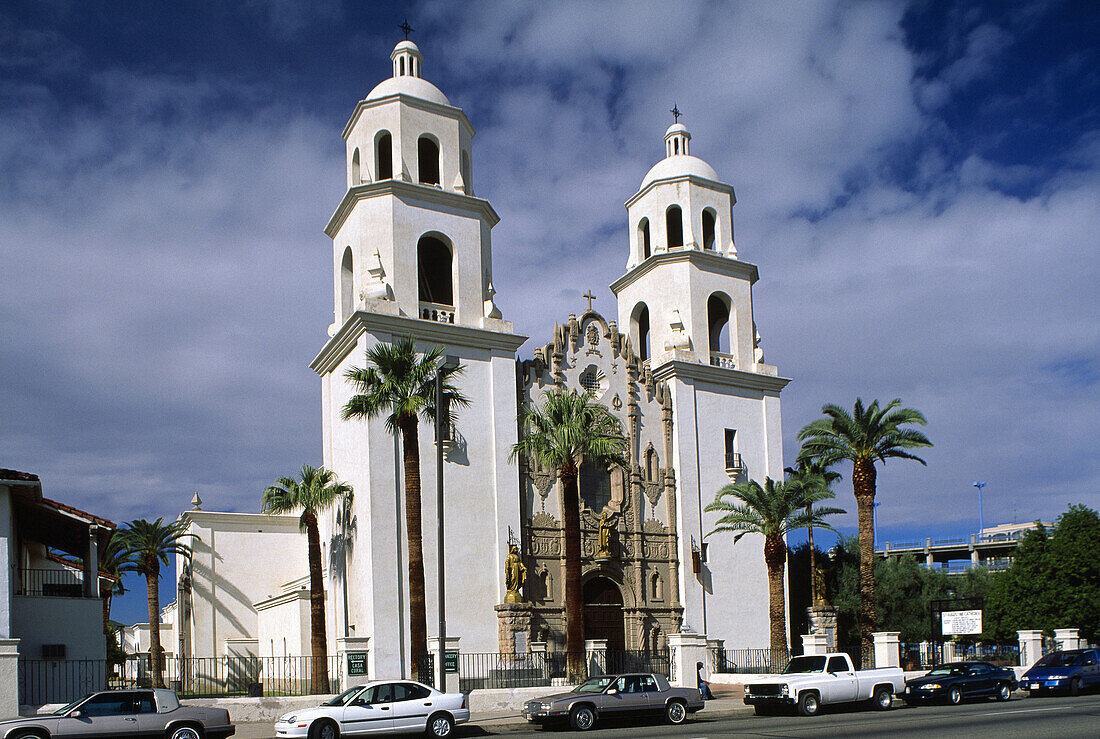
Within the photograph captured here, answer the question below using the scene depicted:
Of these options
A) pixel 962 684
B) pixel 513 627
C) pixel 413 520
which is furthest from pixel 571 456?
pixel 962 684

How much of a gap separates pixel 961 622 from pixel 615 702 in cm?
1842

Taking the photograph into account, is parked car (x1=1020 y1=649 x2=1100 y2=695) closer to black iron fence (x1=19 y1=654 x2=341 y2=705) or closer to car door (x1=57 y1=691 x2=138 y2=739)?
black iron fence (x1=19 y1=654 x2=341 y2=705)

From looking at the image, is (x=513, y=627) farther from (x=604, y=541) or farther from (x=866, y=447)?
(x=866, y=447)

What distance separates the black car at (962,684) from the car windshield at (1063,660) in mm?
1998

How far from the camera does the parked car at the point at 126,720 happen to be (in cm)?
1831

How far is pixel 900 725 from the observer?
795 inches

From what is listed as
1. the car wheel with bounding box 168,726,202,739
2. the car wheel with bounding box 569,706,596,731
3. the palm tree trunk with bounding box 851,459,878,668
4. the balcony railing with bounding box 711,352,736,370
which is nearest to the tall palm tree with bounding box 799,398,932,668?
the palm tree trunk with bounding box 851,459,878,668

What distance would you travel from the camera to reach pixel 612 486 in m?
40.1

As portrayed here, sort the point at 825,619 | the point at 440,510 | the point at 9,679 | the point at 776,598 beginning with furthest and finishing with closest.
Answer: the point at 825,619, the point at 776,598, the point at 440,510, the point at 9,679

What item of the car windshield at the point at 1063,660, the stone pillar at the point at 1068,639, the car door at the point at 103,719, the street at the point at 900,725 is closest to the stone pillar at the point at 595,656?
the street at the point at 900,725

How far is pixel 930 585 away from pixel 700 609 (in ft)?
64.4

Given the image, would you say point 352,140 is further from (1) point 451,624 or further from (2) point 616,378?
(1) point 451,624

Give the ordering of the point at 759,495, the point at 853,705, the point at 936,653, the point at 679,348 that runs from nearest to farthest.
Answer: the point at 853,705
the point at 759,495
the point at 679,348
the point at 936,653

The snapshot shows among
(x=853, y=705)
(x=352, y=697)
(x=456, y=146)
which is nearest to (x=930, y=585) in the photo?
(x=853, y=705)
